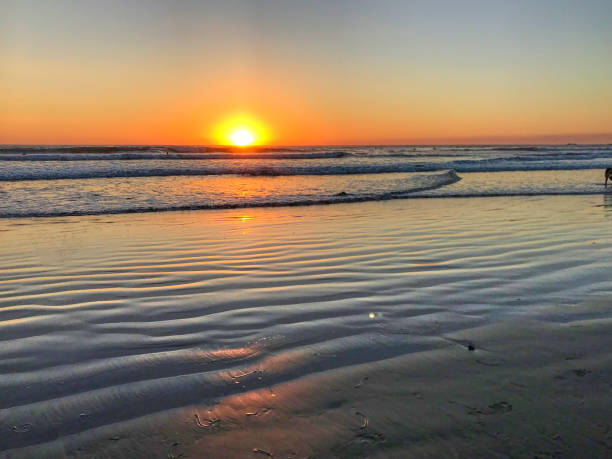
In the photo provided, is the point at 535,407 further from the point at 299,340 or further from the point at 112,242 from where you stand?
the point at 112,242

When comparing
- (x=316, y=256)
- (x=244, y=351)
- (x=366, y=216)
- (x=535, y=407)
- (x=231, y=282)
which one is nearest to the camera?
(x=535, y=407)

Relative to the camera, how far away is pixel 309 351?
3.06 metres

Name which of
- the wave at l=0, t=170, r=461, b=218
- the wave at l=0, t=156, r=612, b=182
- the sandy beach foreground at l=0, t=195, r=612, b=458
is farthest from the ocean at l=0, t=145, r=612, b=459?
the wave at l=0, t=156, r=612, b=182

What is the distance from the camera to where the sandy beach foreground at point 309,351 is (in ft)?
6.97

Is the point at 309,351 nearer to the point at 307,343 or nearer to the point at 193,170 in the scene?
the point at 307,343

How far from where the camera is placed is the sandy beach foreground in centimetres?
212

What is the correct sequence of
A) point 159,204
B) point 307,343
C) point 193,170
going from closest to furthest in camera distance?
point 307,343
point 159,204
point 193,170

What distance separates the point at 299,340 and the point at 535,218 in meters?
7.59

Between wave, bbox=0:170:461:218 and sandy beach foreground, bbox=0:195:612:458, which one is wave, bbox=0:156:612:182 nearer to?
wave, bbox=0:170:461:218

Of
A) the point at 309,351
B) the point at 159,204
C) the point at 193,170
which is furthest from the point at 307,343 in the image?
the point at 193,170

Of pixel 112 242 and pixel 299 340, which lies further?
pixel 112 242

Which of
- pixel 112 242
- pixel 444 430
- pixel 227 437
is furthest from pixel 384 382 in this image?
pixel 112 242

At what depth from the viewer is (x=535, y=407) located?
2.30m

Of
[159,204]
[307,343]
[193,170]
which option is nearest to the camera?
[307,343]
